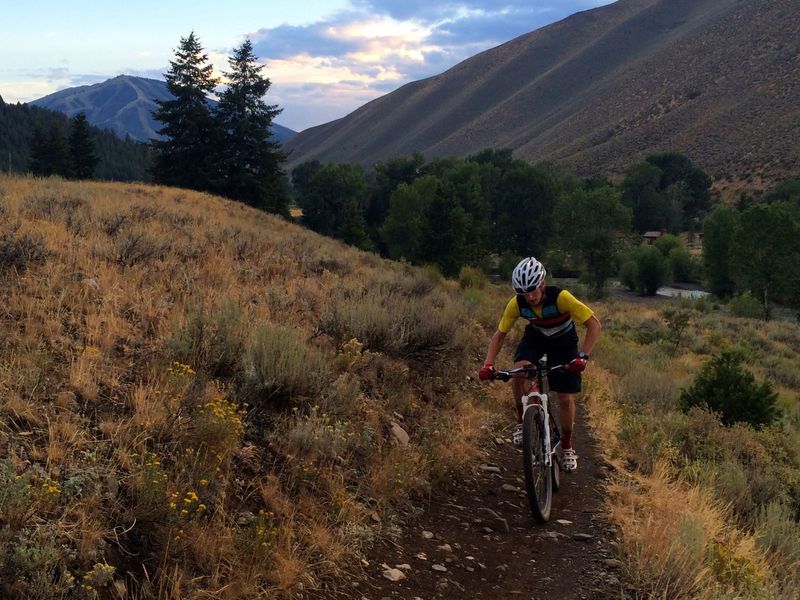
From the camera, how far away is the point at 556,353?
537 cm

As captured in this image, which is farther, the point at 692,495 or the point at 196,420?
the point at 692,495

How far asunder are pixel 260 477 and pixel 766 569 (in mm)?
3759

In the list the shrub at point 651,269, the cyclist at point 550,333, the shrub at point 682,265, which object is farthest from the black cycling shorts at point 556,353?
the shrub at point 682,265

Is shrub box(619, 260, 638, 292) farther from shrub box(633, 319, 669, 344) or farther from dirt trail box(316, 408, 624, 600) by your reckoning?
dirt trail box(316, 408, 624, 600)

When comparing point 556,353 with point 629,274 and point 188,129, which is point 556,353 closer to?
point 188,129

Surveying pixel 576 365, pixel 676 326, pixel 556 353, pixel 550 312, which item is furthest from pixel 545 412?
pixel 676 326

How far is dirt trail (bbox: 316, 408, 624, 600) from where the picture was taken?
373cm

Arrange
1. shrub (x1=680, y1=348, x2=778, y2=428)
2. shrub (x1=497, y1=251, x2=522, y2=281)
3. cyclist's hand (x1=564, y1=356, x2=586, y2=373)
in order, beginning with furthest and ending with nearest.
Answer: shrub (x1=497, y1=251, x2=522, y2=281) < shrub (x1=680, y1=348, x2=778, y2=428) < cyclist's hand (x1=564, y1=356, x2=586, y2=373)

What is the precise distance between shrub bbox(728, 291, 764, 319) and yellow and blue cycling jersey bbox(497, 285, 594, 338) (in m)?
44.0

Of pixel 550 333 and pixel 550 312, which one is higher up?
pixel 550 312

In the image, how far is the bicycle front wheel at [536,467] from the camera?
459 centimetres

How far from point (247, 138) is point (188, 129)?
448 centimetres

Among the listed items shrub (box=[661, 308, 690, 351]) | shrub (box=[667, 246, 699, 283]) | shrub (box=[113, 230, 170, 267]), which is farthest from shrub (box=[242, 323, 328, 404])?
shrub (box=[667, 246, 699, 283])

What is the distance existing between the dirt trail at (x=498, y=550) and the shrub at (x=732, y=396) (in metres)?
5.39
